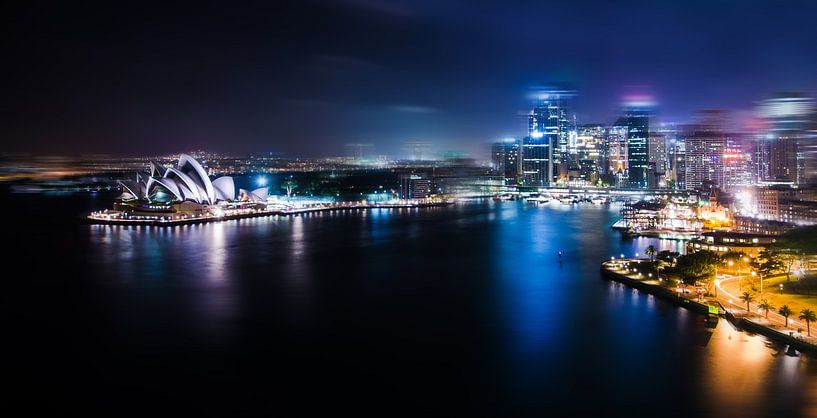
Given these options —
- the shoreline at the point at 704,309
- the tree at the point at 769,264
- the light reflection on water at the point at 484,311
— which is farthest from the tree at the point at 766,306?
the tree at the point at 769,264

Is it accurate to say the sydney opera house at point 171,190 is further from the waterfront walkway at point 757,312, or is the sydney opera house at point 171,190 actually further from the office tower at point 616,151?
the office tower at point 616,151

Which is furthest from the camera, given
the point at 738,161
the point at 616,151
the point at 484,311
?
the point at 616,151

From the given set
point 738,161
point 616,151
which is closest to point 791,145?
point 738,161

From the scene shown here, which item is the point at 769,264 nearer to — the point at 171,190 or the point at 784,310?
the point at 784,310

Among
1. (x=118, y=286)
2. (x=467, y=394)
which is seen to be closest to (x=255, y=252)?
(x=118, y=286)

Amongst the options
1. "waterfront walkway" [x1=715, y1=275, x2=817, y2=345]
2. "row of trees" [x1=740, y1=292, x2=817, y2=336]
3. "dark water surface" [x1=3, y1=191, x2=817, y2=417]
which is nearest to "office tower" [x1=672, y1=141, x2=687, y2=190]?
"dark water surface" [x1=3, y1=191, x2=817, y2=417]

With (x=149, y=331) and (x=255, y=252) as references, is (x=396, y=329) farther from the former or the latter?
(x=255, y=252)
